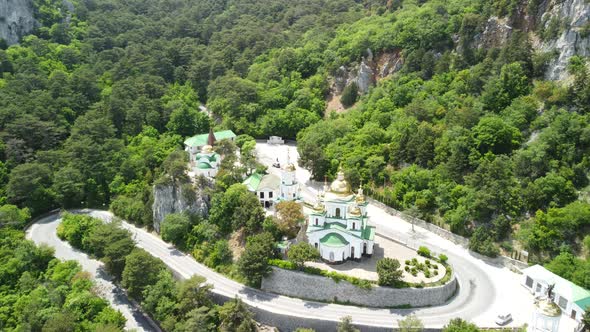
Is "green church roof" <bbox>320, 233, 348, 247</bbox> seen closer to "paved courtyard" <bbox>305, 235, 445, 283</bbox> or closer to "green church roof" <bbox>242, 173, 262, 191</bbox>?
"paved courtyard" <bbox>305, 235, 445, 283</bbox>

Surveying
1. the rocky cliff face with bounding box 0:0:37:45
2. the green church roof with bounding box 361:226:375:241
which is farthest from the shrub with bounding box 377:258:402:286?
the rocky cliff face with bounding box 0:0:37:45

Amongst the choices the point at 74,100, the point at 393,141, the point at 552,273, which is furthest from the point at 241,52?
the point at 552,273

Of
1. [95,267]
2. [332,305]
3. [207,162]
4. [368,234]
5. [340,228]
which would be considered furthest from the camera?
[207,162]

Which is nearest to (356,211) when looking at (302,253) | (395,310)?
(302,253)

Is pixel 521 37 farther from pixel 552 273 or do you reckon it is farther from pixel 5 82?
pixel 5 82

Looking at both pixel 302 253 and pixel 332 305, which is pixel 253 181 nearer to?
pixel 302 253

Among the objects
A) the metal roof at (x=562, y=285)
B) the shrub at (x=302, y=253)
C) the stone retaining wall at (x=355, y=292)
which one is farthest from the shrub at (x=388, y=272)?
the metal roof at (x=562, y=285)
